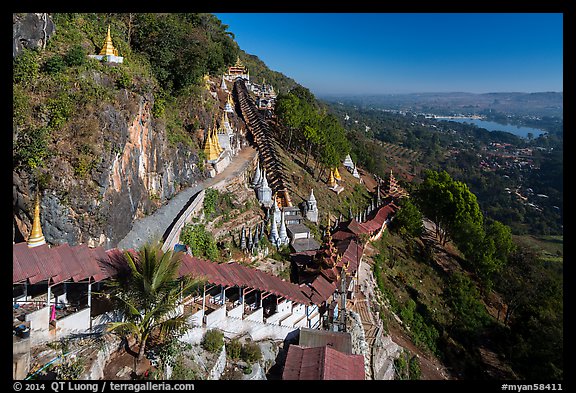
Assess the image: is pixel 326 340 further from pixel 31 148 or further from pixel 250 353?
pixel 31 148

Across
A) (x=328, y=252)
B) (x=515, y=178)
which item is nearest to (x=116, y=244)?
(x=328, y=252)

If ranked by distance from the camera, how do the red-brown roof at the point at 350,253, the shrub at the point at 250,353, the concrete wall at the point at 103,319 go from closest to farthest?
the concrete wall at the point at 103,319 → the shrub at the point at 250,353 → the red-brown roof at the point at 350,253

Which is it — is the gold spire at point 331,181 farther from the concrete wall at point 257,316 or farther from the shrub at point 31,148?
the shrub at point 31,148

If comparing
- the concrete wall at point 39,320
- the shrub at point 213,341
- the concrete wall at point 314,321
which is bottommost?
the concrete wall at point 314,321

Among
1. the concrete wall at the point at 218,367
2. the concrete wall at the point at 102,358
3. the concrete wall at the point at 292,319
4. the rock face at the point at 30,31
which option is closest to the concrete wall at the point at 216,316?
the concrete wall at the point at 218,367

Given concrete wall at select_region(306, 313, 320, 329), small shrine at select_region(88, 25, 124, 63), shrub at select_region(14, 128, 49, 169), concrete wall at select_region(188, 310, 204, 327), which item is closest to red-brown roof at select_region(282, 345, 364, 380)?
concrete wall at select_region(306, 313, 320, 329)

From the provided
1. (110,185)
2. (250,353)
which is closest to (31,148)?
(110,185)
